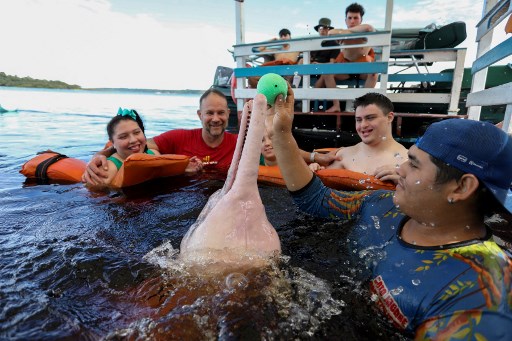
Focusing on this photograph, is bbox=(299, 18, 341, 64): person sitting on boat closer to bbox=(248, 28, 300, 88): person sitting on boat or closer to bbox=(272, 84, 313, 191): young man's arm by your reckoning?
bbox=(248, 28, 300, 88): person sitting on boat

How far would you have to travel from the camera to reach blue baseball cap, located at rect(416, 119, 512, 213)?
5.42 feet

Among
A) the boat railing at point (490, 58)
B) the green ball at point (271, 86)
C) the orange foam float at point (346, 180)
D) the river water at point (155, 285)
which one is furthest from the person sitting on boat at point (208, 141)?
the green ball at point (271, 86)

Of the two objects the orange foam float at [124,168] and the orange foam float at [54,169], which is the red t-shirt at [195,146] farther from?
the orange foam float at [54,169]

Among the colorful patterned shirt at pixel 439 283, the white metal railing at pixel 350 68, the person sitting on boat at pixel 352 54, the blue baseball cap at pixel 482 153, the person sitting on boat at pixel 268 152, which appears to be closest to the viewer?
the colorful patterned shirt at pixel 439 283

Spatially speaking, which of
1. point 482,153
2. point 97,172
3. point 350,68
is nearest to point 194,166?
point 97,172

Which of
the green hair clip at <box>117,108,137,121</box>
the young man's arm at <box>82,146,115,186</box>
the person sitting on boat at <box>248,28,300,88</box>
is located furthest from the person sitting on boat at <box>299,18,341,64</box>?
the young man's arm at <box>82,146,115,186</box>

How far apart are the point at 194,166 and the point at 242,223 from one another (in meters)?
3.33

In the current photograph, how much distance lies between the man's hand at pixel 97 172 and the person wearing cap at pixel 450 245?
3866 millimetres

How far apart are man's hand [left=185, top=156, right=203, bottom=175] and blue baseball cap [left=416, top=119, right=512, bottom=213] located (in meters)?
3.95

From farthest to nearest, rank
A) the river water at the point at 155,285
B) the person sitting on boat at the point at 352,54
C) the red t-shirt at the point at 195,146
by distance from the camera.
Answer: the person sitting on boat at the point at 352,54 → the red t-shirt at the point at 195,146 → the river water at the point at 155,285

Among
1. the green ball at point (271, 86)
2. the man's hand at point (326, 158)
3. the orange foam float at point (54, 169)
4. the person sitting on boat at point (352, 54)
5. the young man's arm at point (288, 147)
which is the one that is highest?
the person sitting on boat at point (352, 54)

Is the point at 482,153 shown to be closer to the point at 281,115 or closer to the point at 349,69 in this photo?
the point at 281,115

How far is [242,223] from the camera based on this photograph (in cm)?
205

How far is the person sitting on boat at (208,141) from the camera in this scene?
17.4ft
